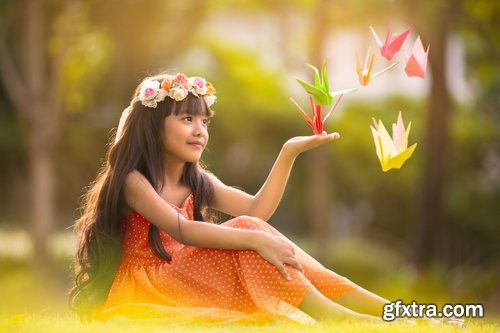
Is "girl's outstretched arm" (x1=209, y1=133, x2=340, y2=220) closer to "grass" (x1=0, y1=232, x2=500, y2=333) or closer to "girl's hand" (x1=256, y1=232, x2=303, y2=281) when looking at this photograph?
"girl's hand" (x1=256, y1=232, x2=303, y2=281)

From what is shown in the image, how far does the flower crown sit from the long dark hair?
0.09 ft

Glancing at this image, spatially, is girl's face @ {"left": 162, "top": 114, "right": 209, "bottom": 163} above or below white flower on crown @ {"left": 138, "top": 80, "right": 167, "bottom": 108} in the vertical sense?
below

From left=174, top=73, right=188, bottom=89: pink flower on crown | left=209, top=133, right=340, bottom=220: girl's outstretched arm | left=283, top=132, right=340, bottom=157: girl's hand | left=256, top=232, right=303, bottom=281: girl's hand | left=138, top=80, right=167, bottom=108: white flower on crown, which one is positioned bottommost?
left=256, top=232, right=303, bottom=281: girl's hand

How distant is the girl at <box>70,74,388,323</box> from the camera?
147 inches

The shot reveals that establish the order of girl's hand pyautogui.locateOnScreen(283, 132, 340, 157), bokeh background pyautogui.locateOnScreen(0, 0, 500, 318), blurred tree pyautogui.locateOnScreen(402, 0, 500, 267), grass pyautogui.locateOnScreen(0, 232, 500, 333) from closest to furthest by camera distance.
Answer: girl's hand pyautogui.locateOnScreen(283, 132, 340, 157) < grass pyautogui.locateOnScreen(0, 232, 500, 333) < bokeh background pyautogui.locateOnScreen(0, 0, 500, 318) < blurred tree pyautogui.locateOnScreen(402, 0, 500, 267)

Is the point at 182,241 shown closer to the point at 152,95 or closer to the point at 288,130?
the point at 152,95

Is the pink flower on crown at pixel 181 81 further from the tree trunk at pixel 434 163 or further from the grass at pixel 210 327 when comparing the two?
the tree trunk at pixel 434 163

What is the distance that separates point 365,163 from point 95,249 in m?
11.0

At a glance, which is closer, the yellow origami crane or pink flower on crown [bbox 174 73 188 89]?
the yellow origami crane

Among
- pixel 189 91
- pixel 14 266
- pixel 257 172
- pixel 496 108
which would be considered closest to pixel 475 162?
pixel 496 108

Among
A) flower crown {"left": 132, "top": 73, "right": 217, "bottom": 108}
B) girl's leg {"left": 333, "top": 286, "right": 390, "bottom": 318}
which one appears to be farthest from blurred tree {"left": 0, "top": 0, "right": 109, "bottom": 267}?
girl's leg {"left": 333, "top": 286, "right": 390, "bottom": 318}

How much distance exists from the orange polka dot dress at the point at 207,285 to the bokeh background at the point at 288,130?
526 centimetres

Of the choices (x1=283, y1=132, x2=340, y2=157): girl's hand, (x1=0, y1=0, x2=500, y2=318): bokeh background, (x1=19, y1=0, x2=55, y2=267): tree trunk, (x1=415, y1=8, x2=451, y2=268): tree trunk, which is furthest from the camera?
(x1=415, y1=8, x2=451, y2=268): tree trunk

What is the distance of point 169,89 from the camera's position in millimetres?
4164
